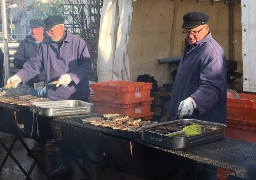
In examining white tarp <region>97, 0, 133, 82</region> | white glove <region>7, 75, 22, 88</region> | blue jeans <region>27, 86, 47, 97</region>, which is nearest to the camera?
white glove <region>7, 75, 22, 88</region>

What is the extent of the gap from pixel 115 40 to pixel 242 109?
3.00 metres

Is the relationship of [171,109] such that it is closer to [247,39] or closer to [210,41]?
[210,41]

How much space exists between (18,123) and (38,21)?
11.5 ft

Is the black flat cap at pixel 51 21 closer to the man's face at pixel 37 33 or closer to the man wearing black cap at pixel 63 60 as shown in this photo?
the man wearing black cap at pixel 63 60

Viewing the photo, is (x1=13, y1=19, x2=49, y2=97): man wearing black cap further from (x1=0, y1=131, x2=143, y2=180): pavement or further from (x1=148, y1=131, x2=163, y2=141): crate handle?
(x1=148, y1=131, x2=163, y2=141): crate handle

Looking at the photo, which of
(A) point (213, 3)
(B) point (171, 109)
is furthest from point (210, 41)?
(A) point (213, 3)

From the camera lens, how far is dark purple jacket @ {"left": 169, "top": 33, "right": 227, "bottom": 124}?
3506mm

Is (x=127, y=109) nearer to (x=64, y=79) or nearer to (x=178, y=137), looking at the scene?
(x=64, y=79)

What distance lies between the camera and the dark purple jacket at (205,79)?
3.51 meters

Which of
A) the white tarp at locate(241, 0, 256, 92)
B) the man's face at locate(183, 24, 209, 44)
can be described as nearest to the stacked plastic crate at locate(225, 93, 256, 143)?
the white tarp at locate(241, 0, 256, 92)

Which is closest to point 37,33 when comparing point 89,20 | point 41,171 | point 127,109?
point 127,109

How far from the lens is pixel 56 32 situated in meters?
5.30

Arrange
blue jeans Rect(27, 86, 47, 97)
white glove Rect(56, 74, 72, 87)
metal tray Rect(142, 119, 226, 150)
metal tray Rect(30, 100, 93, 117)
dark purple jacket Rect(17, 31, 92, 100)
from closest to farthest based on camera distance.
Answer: metal tray Rect(142, 119, 226, 150) → metal tray Rect(30, 100, 93, 117) → white glove Rect(56, 74, 72, 87) → dark purple jacket Rect(17, 31, 92, 100) → blue jeans Rect(27, 86, 47, 97)

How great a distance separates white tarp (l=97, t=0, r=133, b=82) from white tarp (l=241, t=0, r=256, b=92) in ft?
7.05
